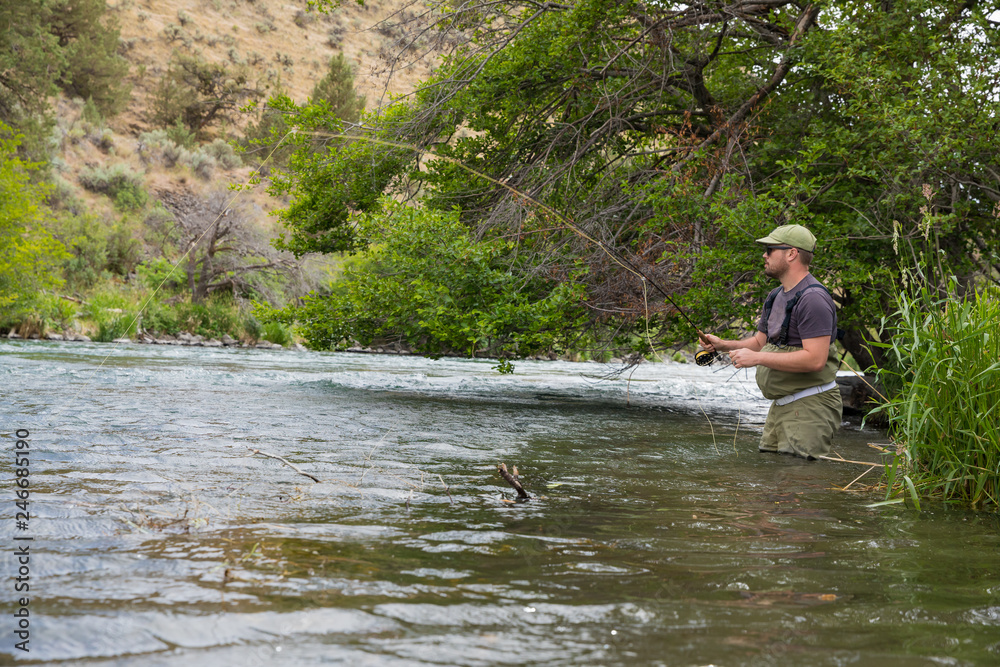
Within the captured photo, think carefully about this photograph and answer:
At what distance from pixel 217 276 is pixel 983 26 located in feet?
76.6

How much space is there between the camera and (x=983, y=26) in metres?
7.27

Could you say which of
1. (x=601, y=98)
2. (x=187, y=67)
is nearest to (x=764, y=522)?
(x=601, y=98)

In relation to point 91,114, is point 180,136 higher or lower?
lower

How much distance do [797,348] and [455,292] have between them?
4483 millimetres

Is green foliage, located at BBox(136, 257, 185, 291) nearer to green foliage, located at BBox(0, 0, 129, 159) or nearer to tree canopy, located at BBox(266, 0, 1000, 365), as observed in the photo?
green foliage, located at BBox(0, 0, 129, 159)

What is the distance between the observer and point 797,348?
5.28 m

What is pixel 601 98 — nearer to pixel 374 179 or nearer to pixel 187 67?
pixel 374 179

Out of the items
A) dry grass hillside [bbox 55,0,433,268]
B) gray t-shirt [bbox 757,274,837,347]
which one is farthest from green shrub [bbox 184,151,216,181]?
gray t-shirt [bbox 757,274,837,347]

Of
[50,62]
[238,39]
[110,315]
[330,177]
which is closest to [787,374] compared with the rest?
[330,177]

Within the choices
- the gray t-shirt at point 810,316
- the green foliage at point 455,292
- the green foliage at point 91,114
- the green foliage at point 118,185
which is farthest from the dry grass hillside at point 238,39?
the gray t-shirt at point 810,316

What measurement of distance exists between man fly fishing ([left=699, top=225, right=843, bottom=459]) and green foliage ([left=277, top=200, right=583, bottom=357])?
324 centimetres

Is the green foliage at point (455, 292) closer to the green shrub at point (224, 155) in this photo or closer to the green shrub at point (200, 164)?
the green shrub at point (200, 164)

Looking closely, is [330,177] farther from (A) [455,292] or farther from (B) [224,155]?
(B) [224,155]

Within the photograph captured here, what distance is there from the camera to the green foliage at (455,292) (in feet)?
28.4
